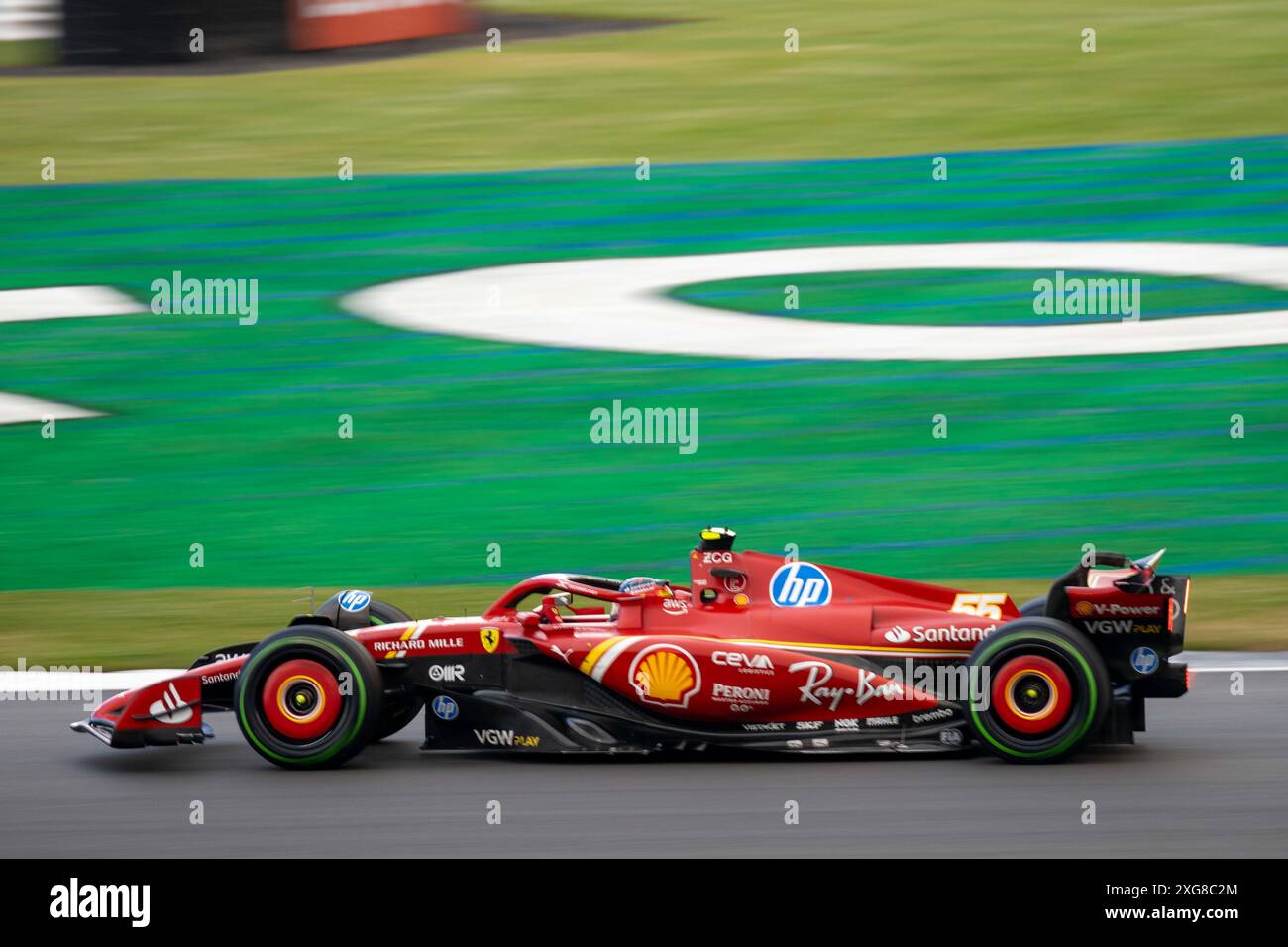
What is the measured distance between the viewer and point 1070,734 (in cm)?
664

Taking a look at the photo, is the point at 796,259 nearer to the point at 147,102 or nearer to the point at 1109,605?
the point at 147,102

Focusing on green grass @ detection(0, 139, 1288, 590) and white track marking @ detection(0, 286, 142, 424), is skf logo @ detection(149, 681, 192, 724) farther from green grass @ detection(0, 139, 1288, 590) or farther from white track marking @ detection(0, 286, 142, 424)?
white track marking @ detection(0, 286, 142, 424)

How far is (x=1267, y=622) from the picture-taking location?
9.88 metres

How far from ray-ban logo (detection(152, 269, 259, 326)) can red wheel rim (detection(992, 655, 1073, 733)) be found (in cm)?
1147

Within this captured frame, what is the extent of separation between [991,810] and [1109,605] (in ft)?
3.84

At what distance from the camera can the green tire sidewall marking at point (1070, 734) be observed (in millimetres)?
6570

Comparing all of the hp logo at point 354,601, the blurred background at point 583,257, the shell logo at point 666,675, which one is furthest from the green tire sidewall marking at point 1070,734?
the blurred background at point 583,257

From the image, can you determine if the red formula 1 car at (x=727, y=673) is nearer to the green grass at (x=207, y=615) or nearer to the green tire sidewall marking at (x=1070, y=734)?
the green tire sidewall marking at (x=1070, y=734)

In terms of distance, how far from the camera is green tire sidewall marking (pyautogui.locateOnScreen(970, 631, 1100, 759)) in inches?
259

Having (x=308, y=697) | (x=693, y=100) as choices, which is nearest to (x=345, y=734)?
(x=308, y=697)

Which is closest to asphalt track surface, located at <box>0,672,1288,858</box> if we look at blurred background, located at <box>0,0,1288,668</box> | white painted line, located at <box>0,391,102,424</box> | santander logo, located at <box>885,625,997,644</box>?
santander logo, located at <box>885,625,997,644</box>

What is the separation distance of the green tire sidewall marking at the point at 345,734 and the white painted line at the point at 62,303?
10566 mm

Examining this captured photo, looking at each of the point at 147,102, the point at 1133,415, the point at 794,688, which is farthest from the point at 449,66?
the point at 794,688

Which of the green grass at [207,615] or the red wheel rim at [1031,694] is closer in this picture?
the red wheel rim at [1031,694]
